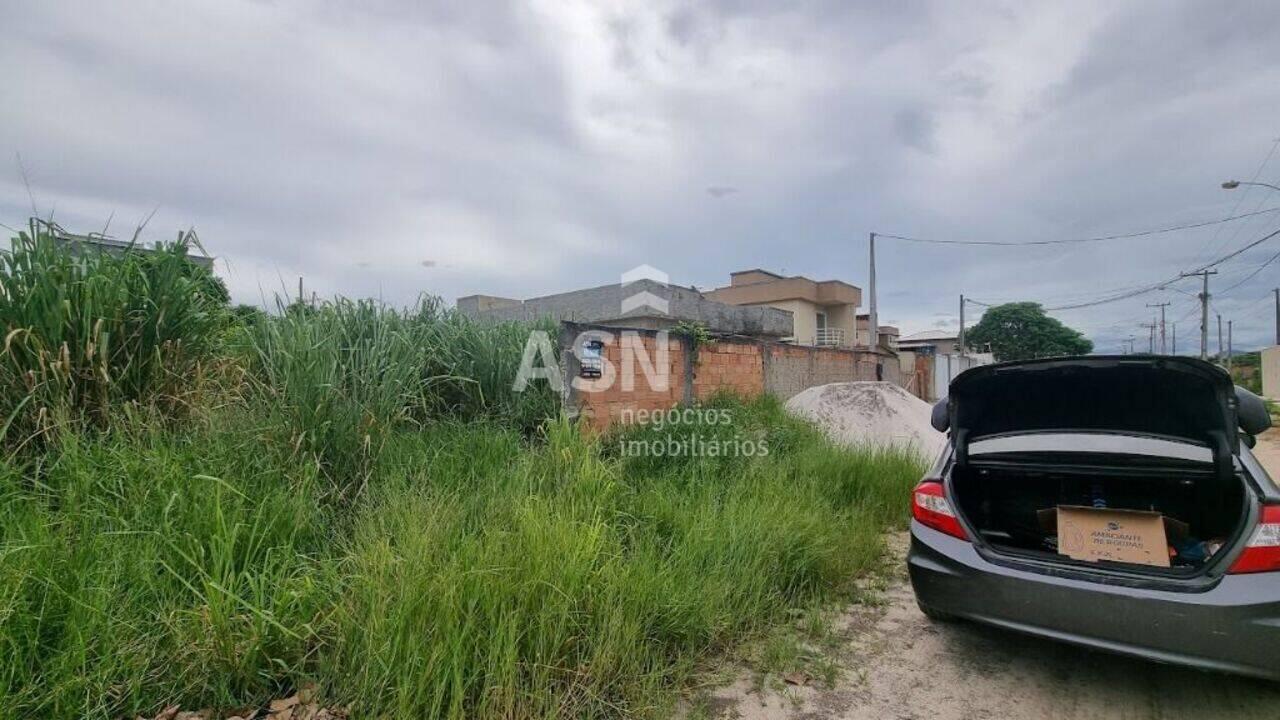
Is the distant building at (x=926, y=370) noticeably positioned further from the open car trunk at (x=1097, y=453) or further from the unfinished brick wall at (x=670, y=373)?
the open car trunk at (x=1097, y=453)

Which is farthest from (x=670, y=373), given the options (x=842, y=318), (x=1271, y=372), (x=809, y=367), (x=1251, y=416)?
(x=1271, y=372)

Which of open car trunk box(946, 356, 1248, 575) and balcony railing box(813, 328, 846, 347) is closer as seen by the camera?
open car trunk box(946, 356, 1248, 575)

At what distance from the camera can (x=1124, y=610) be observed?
206 centimetres

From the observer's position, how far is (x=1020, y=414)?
301cm

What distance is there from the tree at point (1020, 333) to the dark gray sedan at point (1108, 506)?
A: 1896 inches

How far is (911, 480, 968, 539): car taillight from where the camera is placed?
2.56m

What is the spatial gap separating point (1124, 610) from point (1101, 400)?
121 centimetres

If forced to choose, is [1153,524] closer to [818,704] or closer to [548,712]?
[818,704]

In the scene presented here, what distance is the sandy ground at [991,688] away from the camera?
219 cm

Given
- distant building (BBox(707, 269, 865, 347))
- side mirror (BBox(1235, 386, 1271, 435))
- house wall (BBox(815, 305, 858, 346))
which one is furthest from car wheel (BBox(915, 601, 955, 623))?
house wall (BBox(815, 305, 858, 346))

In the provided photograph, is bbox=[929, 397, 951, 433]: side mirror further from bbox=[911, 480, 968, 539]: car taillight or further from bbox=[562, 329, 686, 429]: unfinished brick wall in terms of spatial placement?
bbox=[562, 329, 686, 429]: unfinished brick wall

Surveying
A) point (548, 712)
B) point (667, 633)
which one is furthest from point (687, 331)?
point (548, 712)

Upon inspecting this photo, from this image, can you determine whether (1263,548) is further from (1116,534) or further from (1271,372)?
(1271,372)

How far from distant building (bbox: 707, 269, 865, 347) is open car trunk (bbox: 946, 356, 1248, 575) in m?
25.5
